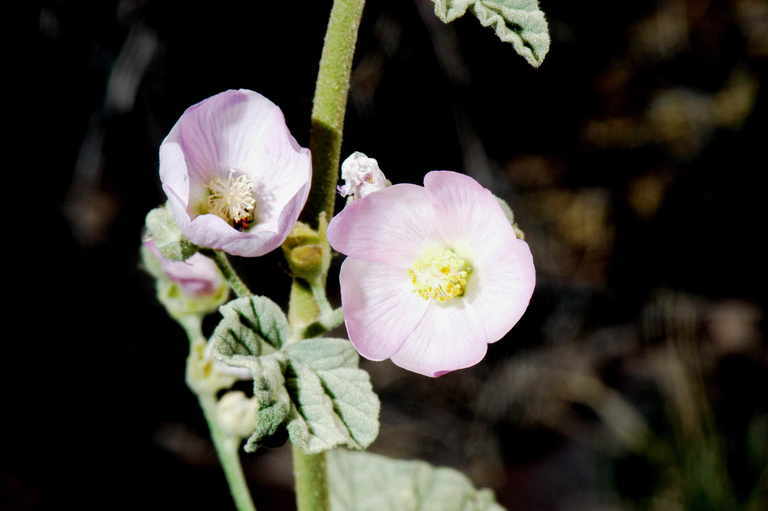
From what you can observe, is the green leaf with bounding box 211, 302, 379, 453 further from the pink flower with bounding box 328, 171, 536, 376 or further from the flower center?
the flower center

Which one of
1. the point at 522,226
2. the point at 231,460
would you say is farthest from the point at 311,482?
the point at 522,226

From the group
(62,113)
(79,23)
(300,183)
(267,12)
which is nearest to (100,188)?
(62,113)

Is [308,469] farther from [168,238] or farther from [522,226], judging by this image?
[522,226]

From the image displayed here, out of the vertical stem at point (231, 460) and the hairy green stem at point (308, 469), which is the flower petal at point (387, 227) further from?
the vertical stem at point (231, 460)

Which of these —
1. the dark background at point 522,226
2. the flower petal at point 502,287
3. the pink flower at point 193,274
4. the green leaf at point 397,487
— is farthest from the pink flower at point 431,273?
the dark background at point 522,226

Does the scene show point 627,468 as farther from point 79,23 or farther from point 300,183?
point 300,183
